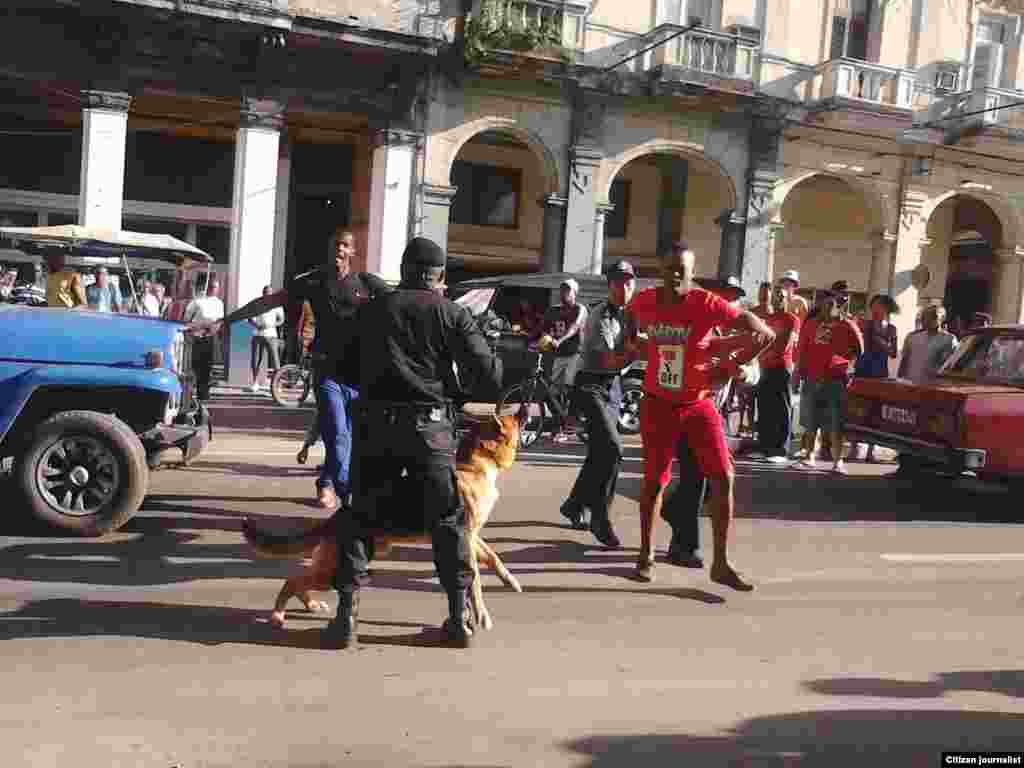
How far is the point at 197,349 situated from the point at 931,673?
239 inches

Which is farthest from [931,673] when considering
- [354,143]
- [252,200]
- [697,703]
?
[354,143]

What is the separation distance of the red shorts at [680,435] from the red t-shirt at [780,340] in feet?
15.4

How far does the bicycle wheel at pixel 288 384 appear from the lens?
48.8ft

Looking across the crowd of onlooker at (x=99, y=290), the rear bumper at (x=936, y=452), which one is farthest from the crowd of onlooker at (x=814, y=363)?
the crowd of onlooker at (x=99, y=290)

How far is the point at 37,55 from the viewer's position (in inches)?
653

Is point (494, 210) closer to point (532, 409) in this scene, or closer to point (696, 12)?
point (696, 12)

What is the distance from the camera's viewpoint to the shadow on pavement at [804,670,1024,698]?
4.46 metres

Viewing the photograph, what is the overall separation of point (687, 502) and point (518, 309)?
8.37 m

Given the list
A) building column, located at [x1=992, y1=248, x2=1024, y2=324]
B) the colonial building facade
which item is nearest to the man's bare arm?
the colonial building facade

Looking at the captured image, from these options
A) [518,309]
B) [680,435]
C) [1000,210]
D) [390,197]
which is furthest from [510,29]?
[680,435]

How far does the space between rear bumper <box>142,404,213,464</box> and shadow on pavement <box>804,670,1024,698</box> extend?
14.0 feet

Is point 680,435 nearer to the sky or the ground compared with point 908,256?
nearer to the ground

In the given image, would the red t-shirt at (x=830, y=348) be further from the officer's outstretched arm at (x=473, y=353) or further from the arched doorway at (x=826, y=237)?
the arched doorway at (x=826, y=237)

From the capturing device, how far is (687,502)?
6.69 meters
